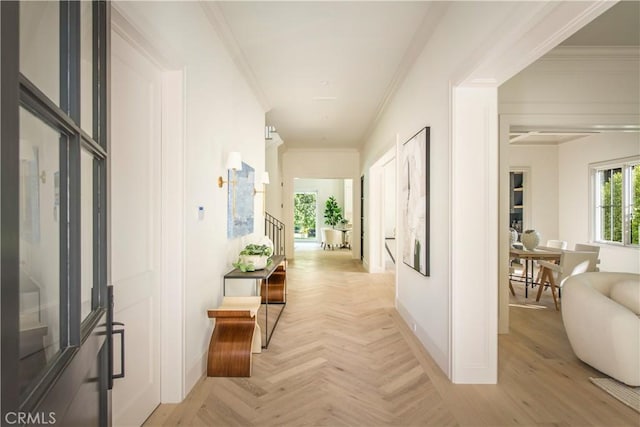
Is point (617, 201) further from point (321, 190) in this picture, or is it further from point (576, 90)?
point (321, 190)

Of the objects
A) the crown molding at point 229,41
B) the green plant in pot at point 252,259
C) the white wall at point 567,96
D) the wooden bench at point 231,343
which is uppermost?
the crown molding at point 229,41

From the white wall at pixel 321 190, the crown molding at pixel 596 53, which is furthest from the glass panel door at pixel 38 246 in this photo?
the white wall at pixel 321 190

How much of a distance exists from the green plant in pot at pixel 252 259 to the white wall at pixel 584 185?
644 cm

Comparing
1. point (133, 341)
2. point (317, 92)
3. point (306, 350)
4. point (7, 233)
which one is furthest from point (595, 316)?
point (317, 92)

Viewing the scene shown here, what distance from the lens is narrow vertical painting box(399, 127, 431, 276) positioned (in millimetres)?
3217

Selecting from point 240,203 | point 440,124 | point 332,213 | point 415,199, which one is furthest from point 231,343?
point 332,213

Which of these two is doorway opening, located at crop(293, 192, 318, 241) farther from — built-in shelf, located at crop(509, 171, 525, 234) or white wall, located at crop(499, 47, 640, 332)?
white wall, located at crop(499, 47, 640, 332)

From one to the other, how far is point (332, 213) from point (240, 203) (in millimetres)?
10252

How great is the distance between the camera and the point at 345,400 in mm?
2373

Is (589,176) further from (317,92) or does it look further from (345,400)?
(345,400)

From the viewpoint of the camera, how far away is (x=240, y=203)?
3.79m

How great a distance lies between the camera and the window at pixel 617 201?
601 cm

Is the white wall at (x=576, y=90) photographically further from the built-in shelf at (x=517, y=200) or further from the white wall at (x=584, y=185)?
the built-in shelf at (x=517, y=200)

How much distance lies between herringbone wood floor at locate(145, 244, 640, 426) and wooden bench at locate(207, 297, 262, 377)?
8 cm
